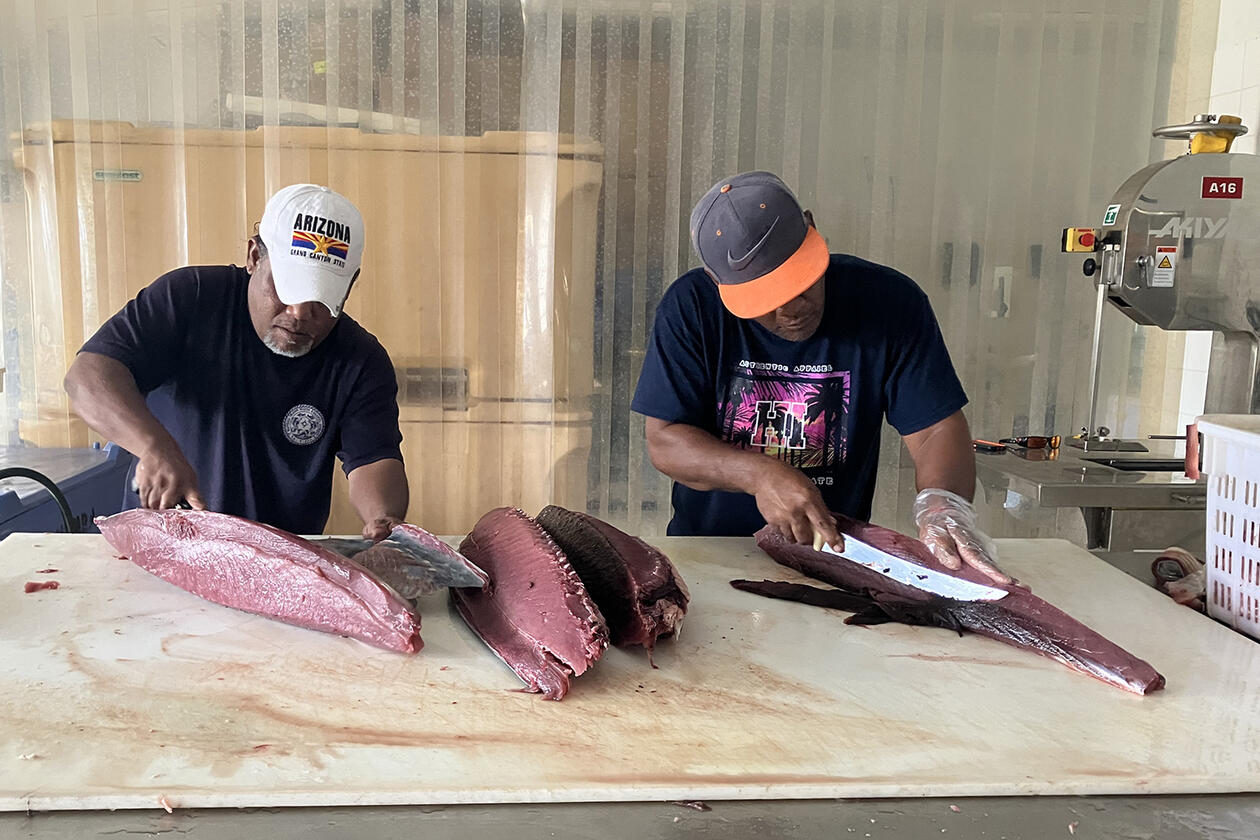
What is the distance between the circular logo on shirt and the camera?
8.83 ft

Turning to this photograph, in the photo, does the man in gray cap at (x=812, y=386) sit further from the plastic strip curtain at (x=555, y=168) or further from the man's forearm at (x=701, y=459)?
the plastic strip curtain at (x=555, y=168)

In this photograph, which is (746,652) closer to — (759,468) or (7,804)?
(759,468)

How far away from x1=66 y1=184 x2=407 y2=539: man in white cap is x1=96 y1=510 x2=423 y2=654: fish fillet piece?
1.46ft

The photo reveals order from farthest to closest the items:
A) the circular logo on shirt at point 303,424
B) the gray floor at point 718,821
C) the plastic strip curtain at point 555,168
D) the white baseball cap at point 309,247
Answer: the plastic strip curtain at point 555,168, the circular logo on shirt at point 303,424, the white baseball cap at point 309,247, the gray floor at point 718,821

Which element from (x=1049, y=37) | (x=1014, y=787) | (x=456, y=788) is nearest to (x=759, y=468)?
(x=1014, y=787)

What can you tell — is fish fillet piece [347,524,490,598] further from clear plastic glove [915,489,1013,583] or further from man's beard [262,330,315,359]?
clear plastic glove [915,489,1013,583]

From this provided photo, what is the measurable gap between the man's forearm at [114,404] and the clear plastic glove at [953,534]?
69.1 inches

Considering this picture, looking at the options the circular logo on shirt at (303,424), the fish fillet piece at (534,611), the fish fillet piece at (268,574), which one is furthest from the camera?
the circular logo on shirt at (303,424)

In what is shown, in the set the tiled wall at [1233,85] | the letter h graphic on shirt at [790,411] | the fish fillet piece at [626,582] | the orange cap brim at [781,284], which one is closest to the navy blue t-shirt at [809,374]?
the letter h graphic on shirt at [790,411]

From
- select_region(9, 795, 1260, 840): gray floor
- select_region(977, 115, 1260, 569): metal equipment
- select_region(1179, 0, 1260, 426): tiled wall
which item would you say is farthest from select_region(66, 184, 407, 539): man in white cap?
select_region(1179, 0, 1260, 426): tiled wall

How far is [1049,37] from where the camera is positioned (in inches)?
171

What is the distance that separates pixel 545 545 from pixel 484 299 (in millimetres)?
Result: 2504

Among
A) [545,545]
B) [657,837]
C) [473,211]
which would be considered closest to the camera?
[657,837]

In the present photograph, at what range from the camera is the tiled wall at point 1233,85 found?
3.90 metres
